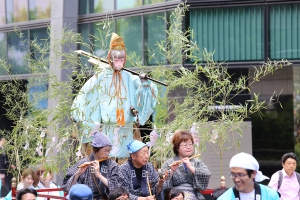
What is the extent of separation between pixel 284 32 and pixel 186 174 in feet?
25.2

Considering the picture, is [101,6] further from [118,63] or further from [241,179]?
[241,179]

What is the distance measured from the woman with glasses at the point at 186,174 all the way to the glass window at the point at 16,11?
497 inches

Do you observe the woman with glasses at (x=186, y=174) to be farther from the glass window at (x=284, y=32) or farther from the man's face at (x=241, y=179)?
the glass window at (x=284, y=32)

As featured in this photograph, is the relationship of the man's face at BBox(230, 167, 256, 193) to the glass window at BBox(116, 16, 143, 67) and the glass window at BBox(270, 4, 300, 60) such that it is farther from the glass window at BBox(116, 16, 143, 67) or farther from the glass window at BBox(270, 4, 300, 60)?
the glass window at BBox(116, 16, 143, 67)

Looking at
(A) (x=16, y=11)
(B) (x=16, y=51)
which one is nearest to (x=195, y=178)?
(B) (x=16, y=51)

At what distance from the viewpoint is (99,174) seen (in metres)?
7.79

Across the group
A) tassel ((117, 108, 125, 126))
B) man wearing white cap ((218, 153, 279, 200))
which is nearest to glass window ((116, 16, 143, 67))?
tassel ((117, 108, 125, 126))

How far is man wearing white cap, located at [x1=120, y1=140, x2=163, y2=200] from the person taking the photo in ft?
25.9

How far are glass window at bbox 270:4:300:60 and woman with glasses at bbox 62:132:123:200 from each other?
7.88 metres

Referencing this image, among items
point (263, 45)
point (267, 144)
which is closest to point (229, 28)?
point (263, 45)

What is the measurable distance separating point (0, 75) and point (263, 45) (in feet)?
25.3

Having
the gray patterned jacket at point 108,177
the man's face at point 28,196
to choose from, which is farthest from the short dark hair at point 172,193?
the man's face at point 28,196

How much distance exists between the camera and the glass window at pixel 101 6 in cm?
1766

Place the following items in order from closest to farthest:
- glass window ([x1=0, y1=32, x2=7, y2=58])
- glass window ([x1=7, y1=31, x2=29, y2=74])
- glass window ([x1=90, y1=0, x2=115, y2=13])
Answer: glass window ([x1=90, y1=0, x2=115, y2=13]) < glass window ([x1=7, y1=31, x2=29, y2=74]) < glass window ([x1=0, y1=32, x2=7, y2=58])
